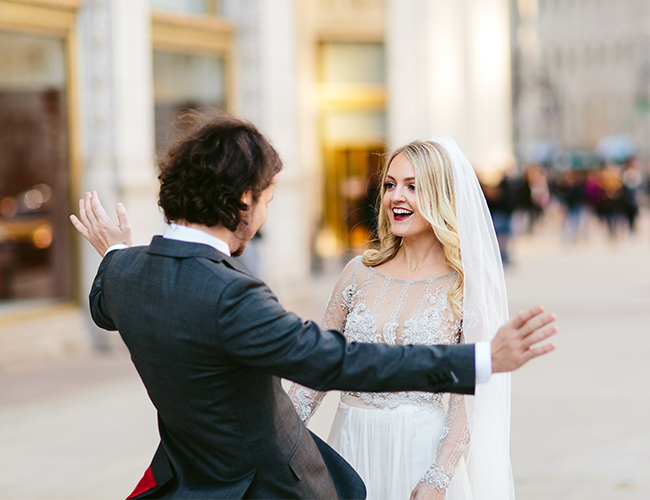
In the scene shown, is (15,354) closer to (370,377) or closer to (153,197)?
(153,197)

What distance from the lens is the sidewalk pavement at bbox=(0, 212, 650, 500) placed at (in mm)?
5359

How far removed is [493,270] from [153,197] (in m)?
6.86

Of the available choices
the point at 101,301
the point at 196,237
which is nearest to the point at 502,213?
the point at 101,301

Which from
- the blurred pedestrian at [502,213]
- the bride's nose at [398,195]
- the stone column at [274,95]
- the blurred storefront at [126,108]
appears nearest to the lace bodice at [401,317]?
the bride's nose at [398,195]

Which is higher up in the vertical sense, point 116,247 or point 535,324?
point 116,247

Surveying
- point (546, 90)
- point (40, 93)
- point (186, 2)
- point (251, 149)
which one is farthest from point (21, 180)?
point (546, 90)

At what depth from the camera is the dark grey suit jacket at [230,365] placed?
2154 mm

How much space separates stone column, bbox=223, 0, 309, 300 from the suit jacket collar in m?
9.15

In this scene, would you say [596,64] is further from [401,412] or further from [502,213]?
[401,412]

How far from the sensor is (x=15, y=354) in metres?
8.52

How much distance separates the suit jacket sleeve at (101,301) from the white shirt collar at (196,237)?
337mm

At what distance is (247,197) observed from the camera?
7.38 ft

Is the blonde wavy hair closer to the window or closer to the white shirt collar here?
the white shirt collar

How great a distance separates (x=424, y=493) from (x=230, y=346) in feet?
3.83
